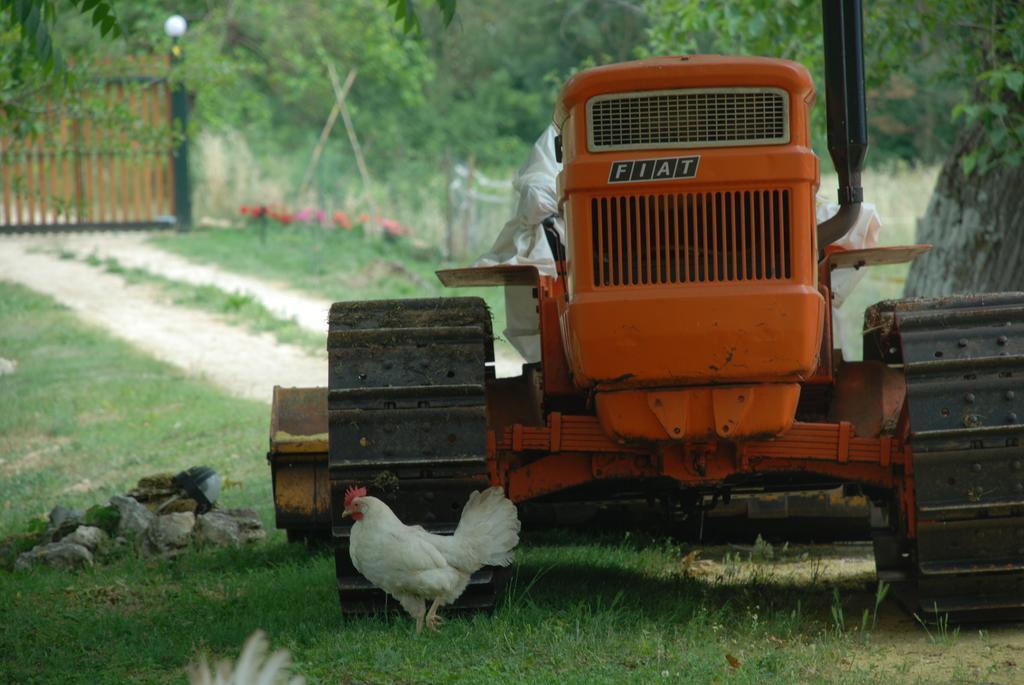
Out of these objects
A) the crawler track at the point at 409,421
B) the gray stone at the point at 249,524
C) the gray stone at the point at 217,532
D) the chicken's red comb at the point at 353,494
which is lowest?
the gray stone at the point at 249,524

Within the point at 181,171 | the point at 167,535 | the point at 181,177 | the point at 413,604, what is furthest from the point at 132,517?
the point at 181,177

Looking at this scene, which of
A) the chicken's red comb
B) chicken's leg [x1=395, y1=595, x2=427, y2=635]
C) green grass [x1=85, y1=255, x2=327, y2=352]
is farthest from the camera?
green grass [x1=85, y1=255, x2=327, y2=352]

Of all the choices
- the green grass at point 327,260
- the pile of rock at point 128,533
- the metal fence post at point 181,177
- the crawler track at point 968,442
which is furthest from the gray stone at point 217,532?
the metal fence post at point 181,177

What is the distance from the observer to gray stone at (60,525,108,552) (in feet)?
25.0

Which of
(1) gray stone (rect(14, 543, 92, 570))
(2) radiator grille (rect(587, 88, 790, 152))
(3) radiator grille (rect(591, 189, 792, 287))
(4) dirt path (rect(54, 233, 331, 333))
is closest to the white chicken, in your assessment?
(3) radiator grille (rect(591, 189, 792, 287))

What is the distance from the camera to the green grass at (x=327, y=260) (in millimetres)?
18781

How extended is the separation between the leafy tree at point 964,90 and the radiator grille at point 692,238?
13.1ft

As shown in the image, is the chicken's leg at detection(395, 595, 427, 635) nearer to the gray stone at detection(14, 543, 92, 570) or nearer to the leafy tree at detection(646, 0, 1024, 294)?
the gray stone at detection(14, 543, 92, 570)

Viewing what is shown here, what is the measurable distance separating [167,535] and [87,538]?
0.40 metres

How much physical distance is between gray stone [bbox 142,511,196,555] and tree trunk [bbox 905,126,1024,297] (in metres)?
5.42

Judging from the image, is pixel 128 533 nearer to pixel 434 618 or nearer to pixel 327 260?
pixel 434 618

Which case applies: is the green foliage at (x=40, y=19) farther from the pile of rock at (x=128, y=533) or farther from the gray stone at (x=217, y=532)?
the gray stone at (x=217, y=532)

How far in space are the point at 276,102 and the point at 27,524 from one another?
103 ft

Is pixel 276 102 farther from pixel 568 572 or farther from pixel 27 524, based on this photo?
pixel 568 572
